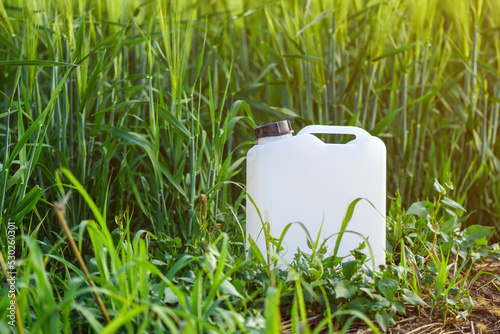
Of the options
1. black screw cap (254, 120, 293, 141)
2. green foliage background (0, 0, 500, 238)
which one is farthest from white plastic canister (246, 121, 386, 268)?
green foliage background (0, 0, 500, 238)

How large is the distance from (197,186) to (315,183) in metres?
0.51

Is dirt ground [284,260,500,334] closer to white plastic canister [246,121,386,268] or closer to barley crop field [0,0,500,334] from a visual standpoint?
barley crop field [0,0,500,334]

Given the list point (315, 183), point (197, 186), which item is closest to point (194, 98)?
point (197, 186)

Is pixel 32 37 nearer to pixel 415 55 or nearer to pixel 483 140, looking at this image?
pixel 415 55

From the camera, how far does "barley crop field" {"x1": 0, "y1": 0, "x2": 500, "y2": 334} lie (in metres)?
0.93

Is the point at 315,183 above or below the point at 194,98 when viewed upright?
below

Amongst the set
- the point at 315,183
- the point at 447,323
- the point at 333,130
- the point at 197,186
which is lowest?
the point at 447,323

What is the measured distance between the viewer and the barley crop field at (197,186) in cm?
93

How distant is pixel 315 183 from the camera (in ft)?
4.04

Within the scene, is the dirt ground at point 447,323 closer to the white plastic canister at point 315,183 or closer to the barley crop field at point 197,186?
the barley crop field at point 197,186

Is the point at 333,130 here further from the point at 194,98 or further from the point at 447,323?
the point at 194,98

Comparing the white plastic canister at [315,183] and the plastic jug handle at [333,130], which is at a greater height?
the plastic jug handle at [333,130]

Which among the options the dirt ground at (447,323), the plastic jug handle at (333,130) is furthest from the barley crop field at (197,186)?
the plastic jug handle at (333,130)

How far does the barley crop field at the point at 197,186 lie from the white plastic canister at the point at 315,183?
7 centimetres
